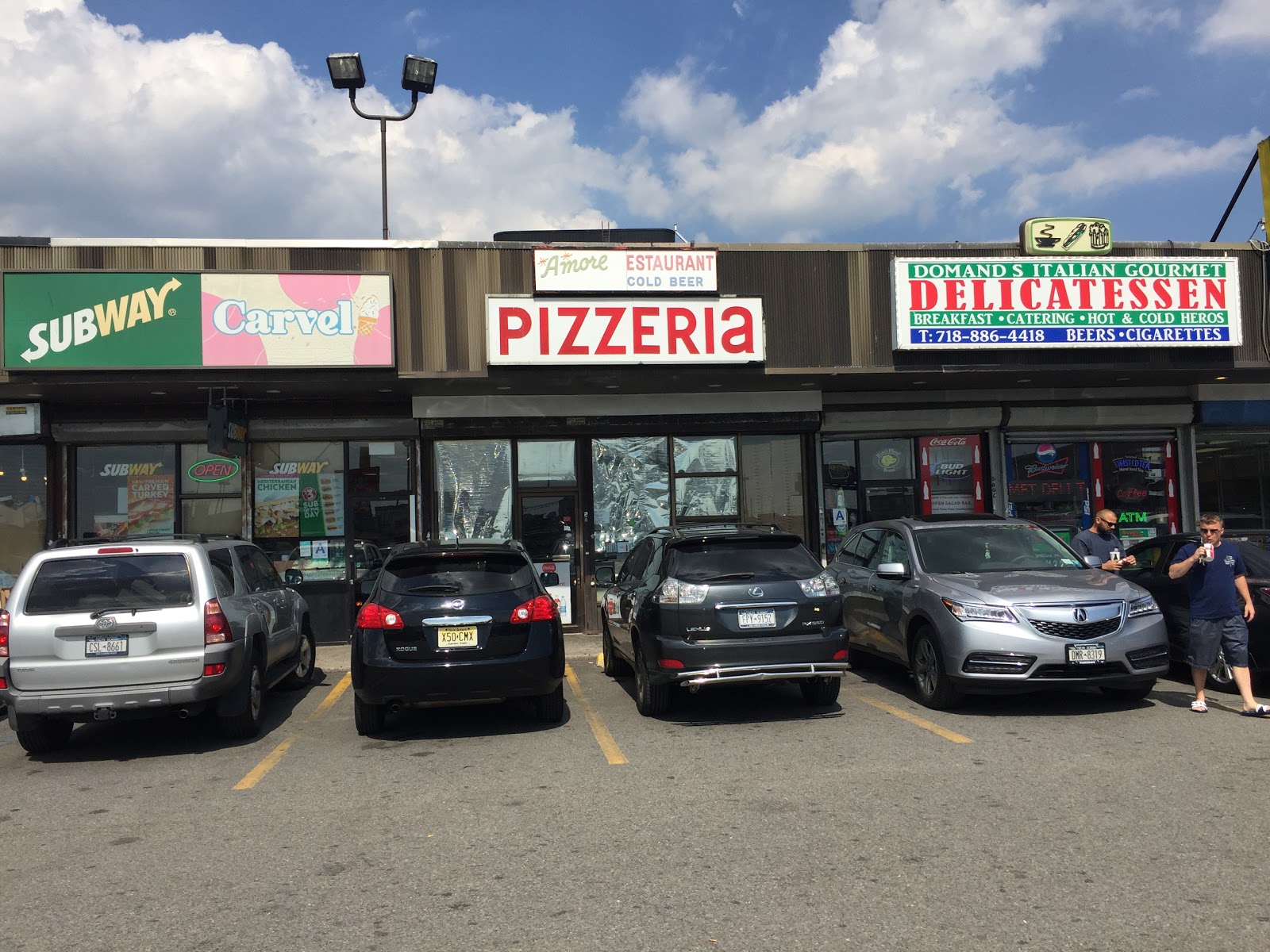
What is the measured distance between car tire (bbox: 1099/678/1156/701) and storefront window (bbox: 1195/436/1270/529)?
27.8 ft

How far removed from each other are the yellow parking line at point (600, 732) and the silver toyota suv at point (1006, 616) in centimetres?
291

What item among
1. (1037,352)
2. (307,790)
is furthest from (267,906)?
(1037,352)

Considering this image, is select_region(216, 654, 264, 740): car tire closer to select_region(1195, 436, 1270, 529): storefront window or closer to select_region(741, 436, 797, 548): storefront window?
select_region(741, 436, 797, 548): storefront window

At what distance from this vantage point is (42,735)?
810 centimetres

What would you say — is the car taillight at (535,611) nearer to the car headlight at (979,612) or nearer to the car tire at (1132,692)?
the car headlight at (979,612)

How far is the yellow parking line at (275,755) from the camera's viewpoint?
708 centimetres

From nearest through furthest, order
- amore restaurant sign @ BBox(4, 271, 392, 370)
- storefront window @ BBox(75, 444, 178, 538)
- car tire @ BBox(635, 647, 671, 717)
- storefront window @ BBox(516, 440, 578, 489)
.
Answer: car tire @ BBox(635, 647, 671, 717)
amore restaurant sign @ BBox(4, 271, 392, 370)
storefront window @ BBox(75, 444, 178, 538)
storefront window @ BBox(516, 440, 578, 489)

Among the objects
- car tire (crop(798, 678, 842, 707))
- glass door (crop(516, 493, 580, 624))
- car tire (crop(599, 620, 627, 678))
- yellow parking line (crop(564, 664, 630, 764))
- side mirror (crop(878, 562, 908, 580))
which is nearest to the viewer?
yellow parking line (crop(564, 664, 630, 764))

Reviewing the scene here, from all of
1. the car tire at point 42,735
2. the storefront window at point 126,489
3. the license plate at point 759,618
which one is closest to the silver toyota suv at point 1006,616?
the license plate at point 759,618

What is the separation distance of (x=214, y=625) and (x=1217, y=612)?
824 cm

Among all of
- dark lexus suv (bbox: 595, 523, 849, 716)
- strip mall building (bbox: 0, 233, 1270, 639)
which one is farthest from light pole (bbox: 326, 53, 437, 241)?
dark lexus suv (bbox: 595, 523, 849, 716)

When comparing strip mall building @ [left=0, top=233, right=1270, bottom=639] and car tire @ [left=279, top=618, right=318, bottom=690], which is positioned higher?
strip mall building @ [left=0, top=233, right=1270, bottom=639]

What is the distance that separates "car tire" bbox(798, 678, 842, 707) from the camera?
8.89m

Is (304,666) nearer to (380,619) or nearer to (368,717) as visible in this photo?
(368,717)
